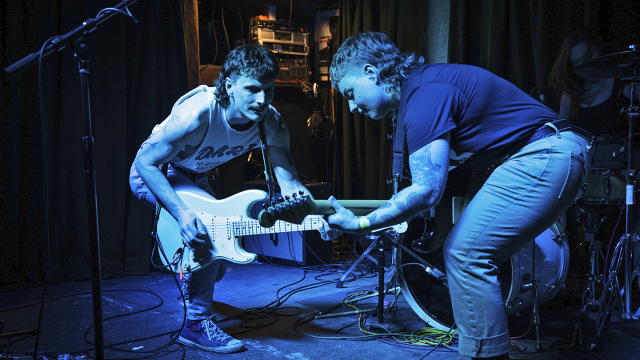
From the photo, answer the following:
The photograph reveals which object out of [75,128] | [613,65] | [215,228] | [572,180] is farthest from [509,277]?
[75,128]

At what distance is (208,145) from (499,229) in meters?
1.65

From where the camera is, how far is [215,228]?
2.68 metres

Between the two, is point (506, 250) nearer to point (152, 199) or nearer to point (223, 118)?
point (223, 118)

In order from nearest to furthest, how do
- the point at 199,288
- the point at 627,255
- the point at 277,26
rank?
the point at 199,288 < the point at 627,255 < the point at 277,26

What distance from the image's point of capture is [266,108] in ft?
8.97

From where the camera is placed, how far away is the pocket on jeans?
179cm

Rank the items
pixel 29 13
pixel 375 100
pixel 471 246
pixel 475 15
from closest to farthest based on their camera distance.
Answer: pixel 471 246
pixel 375 100
pixel 29 13
pixel 475 15

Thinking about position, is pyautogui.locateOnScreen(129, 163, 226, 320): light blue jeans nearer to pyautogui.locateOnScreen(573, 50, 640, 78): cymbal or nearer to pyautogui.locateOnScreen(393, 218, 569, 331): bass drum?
pyautogui.locateOnScreen(393, 218, 569, 331): bass drum

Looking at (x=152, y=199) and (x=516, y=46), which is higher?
(x=516, y=46)

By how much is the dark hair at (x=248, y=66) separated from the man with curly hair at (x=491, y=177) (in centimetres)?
88

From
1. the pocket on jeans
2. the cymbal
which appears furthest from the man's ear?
the cymbal

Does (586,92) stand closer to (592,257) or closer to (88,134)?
(592,257)

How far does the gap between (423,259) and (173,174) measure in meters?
1.57

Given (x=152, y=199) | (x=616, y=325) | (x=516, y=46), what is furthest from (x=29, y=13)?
(x=616, y=325)
